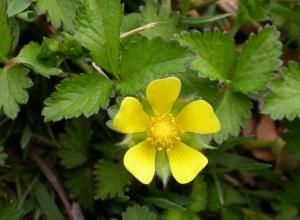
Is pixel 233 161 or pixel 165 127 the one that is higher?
pixel 165 127

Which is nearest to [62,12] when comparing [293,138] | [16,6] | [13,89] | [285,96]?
[16,6]

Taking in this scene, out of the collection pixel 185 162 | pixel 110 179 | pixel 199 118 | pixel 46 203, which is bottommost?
pixel 46 203

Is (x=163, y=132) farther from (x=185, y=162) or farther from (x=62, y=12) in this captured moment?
(x=62, y=12)

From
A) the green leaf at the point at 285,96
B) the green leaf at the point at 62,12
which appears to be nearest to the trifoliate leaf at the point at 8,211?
the green leaf at the point at 62,12

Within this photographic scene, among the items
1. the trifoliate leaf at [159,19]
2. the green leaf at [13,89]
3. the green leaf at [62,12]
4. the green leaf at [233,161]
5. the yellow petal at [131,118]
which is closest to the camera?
the yellow petal at [131,118]

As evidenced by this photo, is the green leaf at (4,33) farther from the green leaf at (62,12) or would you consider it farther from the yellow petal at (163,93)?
the yellow petal at (163,93)

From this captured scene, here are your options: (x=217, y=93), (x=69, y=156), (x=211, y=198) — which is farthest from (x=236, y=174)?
(x=69, y=156)
